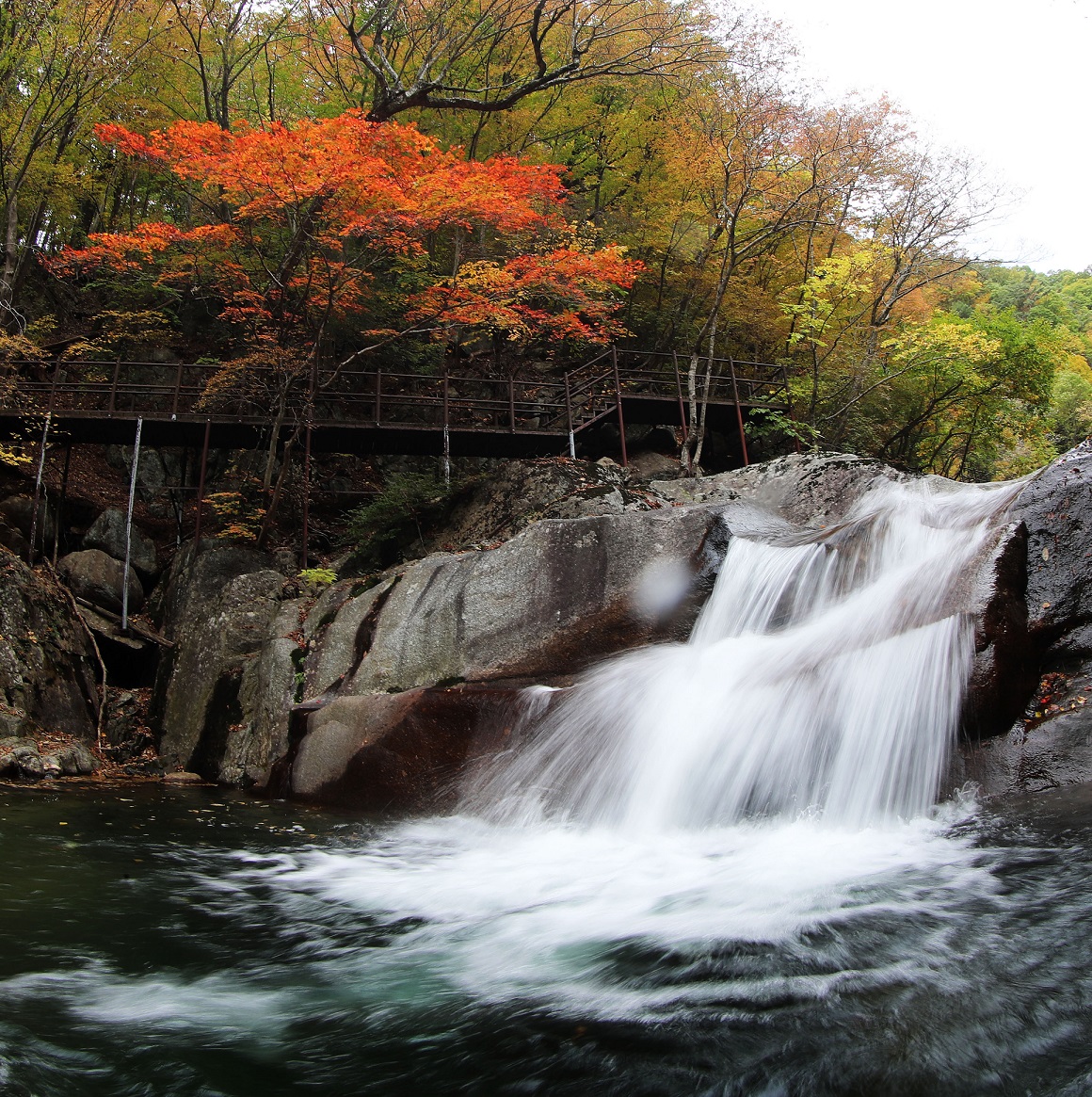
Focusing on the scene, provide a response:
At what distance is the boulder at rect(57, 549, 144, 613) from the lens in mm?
14281

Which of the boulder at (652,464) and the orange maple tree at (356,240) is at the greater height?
the orange maple tree at (356,240)

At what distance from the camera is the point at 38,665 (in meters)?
10.4

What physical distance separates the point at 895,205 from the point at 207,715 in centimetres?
1904

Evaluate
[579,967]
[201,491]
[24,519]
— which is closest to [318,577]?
[201,491]

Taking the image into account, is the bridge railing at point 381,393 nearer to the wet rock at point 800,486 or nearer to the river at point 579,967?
the wet rock at point 800,486

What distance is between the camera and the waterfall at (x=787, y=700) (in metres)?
5.30

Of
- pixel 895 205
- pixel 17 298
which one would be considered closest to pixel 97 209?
pixel 17 298

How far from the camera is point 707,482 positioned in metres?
12.3

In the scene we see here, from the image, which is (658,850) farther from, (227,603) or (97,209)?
(97,209)

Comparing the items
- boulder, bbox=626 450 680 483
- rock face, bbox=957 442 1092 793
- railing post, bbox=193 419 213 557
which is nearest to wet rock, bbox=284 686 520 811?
rock face, bbox=957 442 1092 793

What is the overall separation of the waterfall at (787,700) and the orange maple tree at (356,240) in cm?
869

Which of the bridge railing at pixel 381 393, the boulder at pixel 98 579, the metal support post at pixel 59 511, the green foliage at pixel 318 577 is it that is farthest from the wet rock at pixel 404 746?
the metal support post at pixel 59 511

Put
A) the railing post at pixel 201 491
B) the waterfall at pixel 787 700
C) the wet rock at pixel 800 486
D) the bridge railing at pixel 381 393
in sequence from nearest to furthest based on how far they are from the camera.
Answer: the waterfall at pixel 787 700 < the wet rock at pixel 800 486 < the railing post at pixel 201 491 < the bridge railing at pixel 381 393

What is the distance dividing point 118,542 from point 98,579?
124 centimetres
